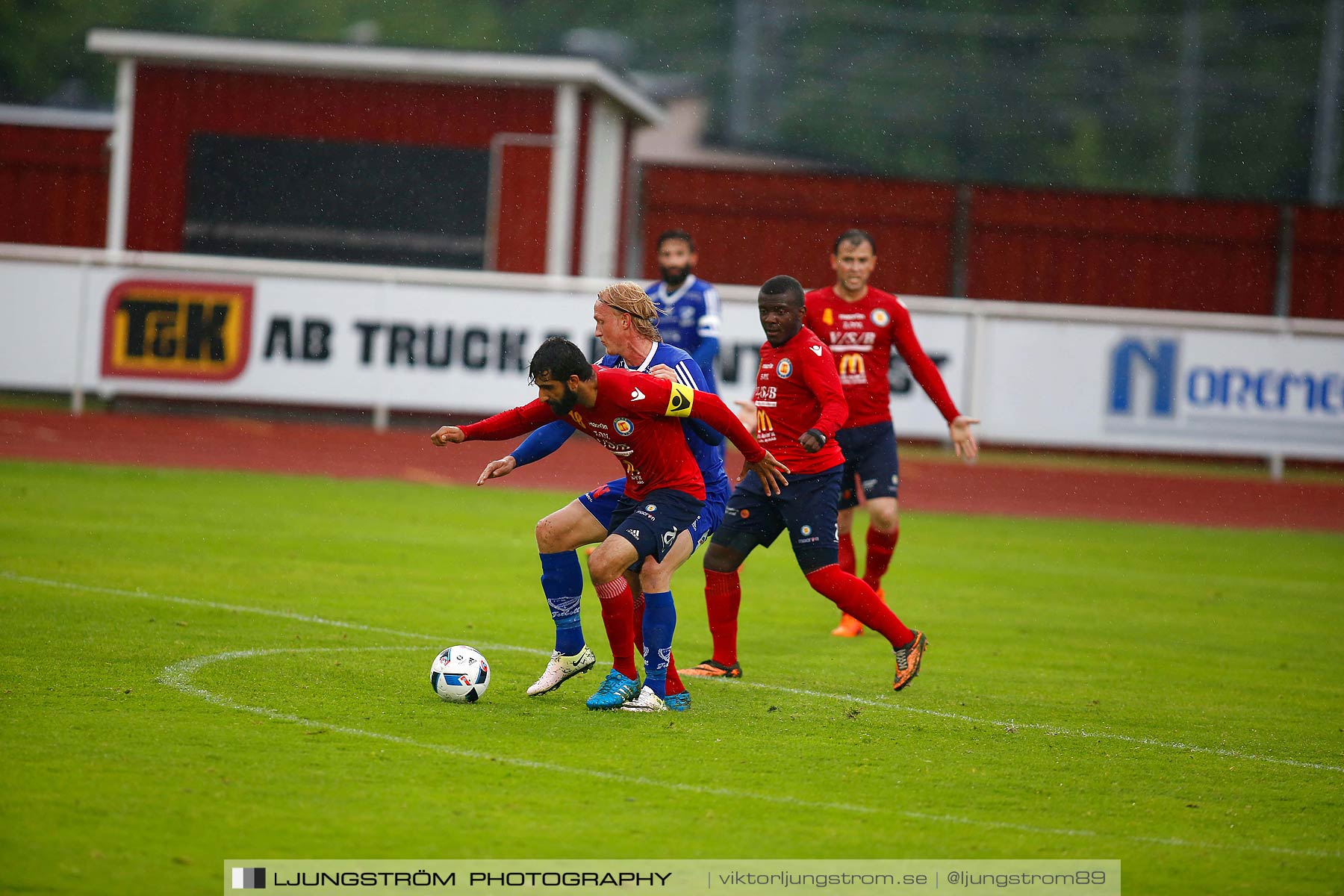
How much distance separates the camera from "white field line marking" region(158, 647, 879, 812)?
584cm

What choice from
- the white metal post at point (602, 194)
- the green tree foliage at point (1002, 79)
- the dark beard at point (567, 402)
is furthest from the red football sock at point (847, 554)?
the green tree foliage at point (1002, 79)

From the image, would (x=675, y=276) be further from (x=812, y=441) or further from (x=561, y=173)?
(x=561, y=173)

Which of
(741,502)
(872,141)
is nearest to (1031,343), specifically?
(741,502)

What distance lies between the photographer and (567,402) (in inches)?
275

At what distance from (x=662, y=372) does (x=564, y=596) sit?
3.90ft

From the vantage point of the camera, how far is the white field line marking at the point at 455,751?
5844mm

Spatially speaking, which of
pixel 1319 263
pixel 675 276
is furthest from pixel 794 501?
pixel 1319 263

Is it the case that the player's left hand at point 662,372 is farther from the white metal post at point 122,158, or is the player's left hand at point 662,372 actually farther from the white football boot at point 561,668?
the white metal post at point 122,158

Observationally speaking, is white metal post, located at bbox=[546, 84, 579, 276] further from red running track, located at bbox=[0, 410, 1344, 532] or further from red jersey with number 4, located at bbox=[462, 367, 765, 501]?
red jersey with number 4, located at bbox=[462, 367, 765, 501]

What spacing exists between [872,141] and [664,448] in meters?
54.8

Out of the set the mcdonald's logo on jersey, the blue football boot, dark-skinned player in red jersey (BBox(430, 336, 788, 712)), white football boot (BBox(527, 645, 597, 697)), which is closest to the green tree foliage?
the mcdonald's logo on jersey

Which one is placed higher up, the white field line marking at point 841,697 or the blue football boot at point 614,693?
the blue football boot at point 614,693

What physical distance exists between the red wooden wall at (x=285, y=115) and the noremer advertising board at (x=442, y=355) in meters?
3.71

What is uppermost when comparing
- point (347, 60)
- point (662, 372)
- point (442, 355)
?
point (347, 60)
